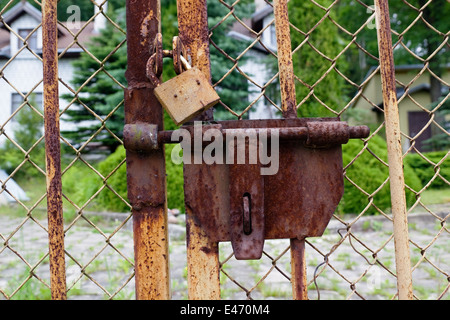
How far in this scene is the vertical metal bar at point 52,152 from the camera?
708 mm

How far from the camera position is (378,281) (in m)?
2.53

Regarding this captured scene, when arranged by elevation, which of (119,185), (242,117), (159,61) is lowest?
(159,61)

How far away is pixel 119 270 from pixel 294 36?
5.12 m

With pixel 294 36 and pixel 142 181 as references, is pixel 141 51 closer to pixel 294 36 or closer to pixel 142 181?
pixel 142 181

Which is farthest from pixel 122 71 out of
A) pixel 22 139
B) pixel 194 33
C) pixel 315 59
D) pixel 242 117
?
pixel 194 33

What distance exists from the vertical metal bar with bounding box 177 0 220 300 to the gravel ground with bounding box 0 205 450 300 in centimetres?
52

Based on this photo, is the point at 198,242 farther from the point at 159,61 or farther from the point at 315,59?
the point at 315,59

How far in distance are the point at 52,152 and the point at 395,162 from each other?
2.10 feet

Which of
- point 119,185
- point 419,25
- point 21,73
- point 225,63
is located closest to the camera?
point 119,185

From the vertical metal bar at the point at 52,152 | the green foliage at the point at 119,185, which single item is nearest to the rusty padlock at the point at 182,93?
the vertical metal bar at the point at 52,152

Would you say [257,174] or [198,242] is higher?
[257,174]

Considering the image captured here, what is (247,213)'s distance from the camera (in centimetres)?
67

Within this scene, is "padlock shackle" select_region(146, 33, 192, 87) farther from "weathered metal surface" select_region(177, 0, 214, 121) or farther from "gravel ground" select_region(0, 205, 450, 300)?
"gravel ground" select_region(0, 205, 450, 300)

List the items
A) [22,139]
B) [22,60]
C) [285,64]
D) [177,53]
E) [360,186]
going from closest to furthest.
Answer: [177,53]
[285,64]
[360,186]
[22,139]
[22,60]
